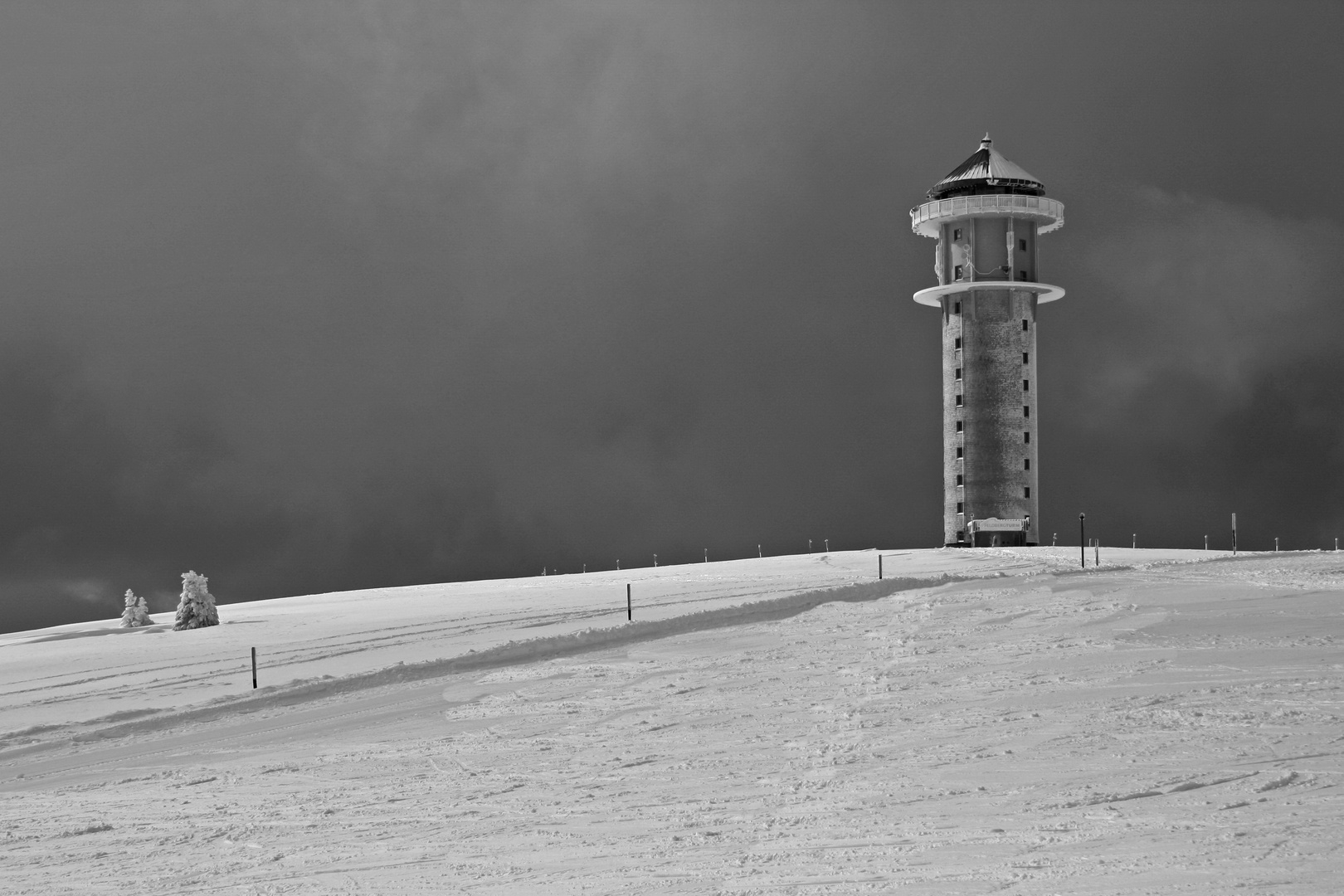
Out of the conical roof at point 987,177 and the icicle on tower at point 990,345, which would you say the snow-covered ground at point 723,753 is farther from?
the conical roof at point 987,177

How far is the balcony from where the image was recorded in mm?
69125

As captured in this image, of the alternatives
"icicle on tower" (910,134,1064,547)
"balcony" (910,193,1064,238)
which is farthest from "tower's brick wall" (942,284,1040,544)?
"balcony" (910,193,1064,238)

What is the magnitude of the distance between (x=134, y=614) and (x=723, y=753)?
3242cm

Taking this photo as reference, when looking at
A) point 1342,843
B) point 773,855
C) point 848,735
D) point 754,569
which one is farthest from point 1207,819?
point 754,569

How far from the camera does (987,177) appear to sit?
69.9 m

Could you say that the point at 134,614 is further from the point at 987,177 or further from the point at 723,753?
the point at 987,177

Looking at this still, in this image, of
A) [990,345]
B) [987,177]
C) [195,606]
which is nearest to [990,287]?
[990,345]

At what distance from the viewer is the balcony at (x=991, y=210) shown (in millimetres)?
69125

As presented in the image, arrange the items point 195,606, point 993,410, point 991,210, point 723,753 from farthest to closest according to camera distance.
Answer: point 991,210
point 993,410
point 195,606
point 723,753

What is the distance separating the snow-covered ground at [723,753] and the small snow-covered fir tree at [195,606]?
21.5 feet

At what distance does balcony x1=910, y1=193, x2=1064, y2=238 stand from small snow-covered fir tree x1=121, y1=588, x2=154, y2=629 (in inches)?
1646

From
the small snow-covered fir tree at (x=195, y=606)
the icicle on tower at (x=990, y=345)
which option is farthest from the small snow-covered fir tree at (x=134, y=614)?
the icicle on tower at (x=990, y=345)

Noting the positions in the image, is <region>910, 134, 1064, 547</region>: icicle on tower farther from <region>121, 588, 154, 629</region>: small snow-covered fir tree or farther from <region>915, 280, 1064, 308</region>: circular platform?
<region>121, 588, 154, 629</region>: small snow-covered fir tree

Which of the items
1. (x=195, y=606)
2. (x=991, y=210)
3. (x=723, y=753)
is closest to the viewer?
(x=723, y=753)
